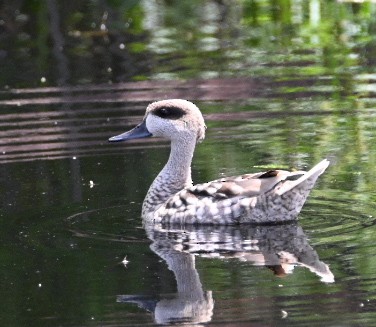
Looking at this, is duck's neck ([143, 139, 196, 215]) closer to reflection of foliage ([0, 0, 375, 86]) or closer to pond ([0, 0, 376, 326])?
pond ([0, 0, 376, 326])

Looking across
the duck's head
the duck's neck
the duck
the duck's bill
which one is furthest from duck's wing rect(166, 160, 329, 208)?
the duck's bill

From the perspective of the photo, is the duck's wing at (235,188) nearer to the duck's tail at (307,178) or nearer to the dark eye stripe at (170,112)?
the duck's tail at (307,178)

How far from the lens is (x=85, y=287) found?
7.27 metres

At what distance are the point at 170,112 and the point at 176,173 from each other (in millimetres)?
436

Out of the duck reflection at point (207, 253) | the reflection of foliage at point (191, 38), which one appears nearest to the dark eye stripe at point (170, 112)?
the duck reflection at point (207, 253)

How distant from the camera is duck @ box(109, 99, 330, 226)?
27.7ft

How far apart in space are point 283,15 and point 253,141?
6.45 m

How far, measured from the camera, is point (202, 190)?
8664 mm

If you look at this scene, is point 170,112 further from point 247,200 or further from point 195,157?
point 195,157

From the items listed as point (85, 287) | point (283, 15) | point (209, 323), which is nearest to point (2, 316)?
point (85, 287)

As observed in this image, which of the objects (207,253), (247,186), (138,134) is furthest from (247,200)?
(138,134)

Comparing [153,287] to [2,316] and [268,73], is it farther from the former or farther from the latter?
[268,73]

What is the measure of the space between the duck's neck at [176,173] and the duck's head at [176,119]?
0.21 ft

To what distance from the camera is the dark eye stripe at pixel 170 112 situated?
913 cm
